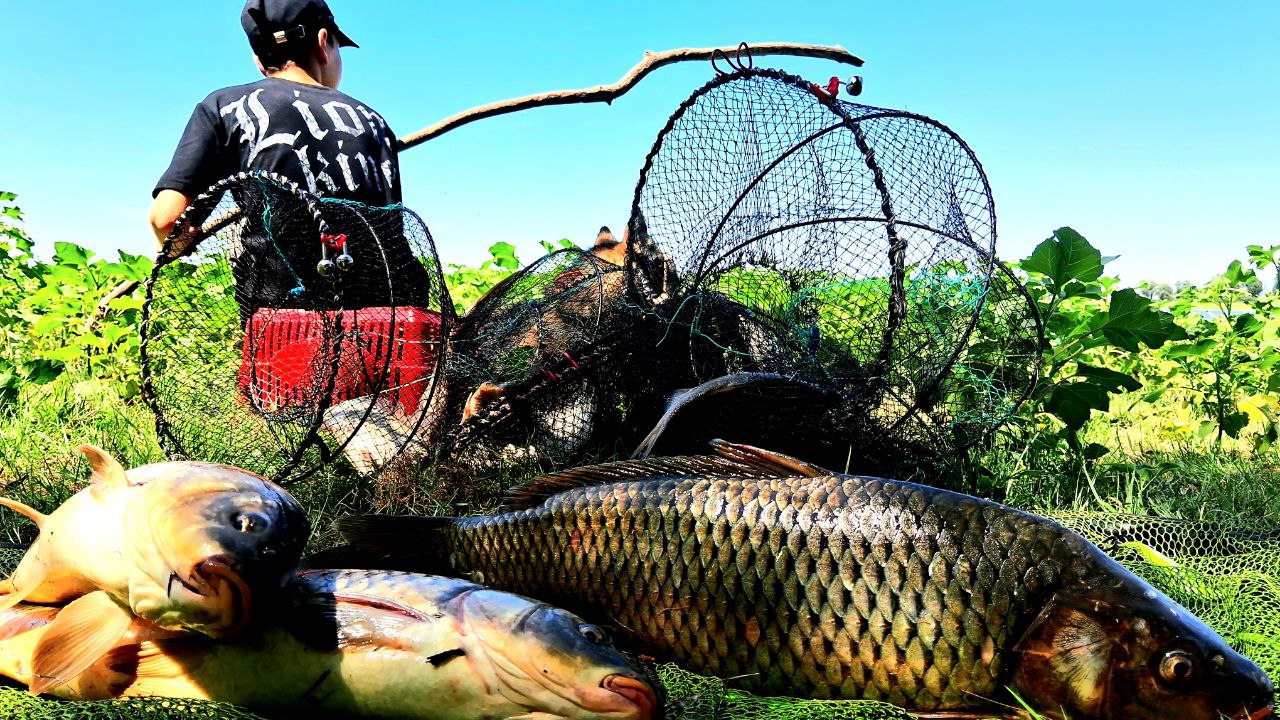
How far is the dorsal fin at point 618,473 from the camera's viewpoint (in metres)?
2.13

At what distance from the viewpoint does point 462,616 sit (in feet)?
5.28

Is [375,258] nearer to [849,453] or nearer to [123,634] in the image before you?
[849,453]

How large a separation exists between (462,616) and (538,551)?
54 cm

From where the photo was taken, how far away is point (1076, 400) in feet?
12.9

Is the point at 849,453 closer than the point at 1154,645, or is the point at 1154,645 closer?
the point at 1154,645

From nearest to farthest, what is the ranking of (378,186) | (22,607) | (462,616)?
(462,616) → (22,607) → (378,186)

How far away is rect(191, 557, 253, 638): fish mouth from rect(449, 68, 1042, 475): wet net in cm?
175

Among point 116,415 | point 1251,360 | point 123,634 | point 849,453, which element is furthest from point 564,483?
point 1251,360

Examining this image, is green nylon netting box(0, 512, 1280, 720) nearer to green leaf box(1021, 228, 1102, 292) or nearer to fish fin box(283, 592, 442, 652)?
fish fin box(283, 592, 442, 652)

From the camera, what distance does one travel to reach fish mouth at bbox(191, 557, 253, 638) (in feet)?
4.87

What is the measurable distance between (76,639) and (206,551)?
345 mm

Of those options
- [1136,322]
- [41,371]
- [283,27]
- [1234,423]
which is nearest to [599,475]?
[1136,322]

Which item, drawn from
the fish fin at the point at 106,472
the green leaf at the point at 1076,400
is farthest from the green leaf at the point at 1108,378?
the fish fin at the point at 106,472

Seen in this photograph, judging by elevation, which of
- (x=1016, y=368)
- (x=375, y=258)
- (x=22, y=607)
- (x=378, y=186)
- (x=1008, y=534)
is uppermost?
(x=378, y=186)
